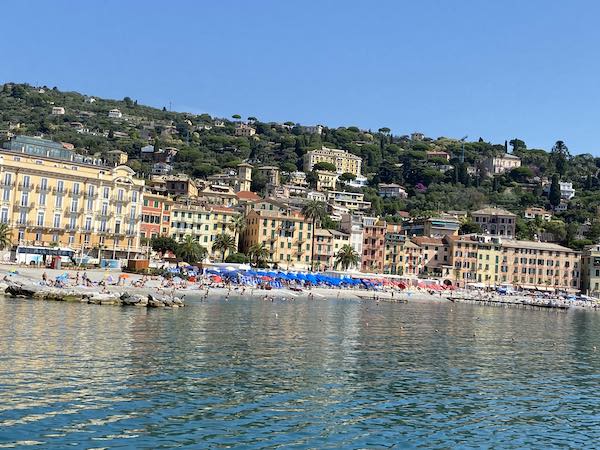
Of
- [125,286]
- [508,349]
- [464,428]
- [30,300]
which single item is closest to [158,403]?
[464,428]

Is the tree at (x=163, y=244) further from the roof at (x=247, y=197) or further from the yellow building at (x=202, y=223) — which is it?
the roof at (x=247, y=197)

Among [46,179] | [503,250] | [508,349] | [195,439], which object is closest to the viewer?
[195,439]

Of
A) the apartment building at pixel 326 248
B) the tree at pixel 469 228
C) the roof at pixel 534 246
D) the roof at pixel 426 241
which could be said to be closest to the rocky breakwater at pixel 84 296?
the apartment building at pixel 326 248

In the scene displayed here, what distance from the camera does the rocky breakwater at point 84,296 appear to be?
55.4m

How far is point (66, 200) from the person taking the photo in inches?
3393

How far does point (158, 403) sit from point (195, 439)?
383 cm

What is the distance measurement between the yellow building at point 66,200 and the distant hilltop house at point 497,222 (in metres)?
86.5

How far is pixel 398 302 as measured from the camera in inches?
3575

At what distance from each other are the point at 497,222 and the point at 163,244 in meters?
83.8

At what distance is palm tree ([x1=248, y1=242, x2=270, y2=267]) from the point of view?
10519 cm

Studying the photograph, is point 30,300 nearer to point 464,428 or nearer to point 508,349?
point 508,349

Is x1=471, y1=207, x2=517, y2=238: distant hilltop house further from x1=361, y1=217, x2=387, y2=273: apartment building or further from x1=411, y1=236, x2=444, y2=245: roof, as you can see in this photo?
x1=361, y1=217, x2=387, y2=273: apartment building

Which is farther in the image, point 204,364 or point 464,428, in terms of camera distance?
point 204,364

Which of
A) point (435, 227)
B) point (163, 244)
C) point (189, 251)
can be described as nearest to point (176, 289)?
point (189, 251)
